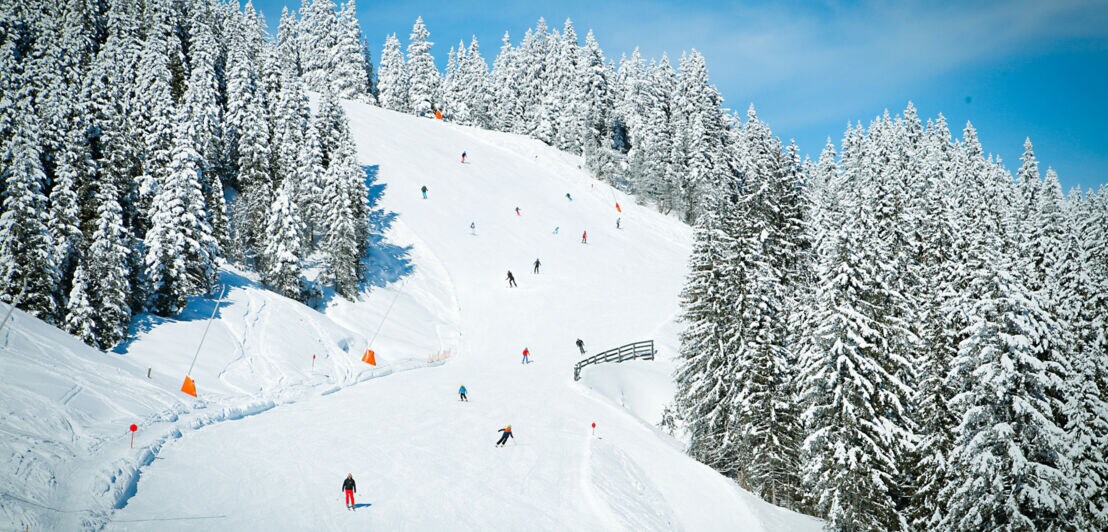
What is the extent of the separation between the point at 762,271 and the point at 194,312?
29047 mm

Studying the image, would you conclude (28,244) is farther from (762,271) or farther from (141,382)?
(762,271)

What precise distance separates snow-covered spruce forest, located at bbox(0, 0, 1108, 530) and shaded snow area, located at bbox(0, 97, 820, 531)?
9.55 ft

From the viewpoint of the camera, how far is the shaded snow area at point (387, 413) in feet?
51.0

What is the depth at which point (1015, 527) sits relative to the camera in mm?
17266

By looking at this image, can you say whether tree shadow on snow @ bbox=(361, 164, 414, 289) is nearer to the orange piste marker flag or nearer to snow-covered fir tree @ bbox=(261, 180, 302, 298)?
snow-covered fir tree @ bbox=(261, 180, 302, 298)

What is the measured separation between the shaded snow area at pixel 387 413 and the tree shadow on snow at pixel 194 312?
17 centimetres

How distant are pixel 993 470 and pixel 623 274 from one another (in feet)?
115

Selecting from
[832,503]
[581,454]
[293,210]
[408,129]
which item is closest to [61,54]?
[293,210]

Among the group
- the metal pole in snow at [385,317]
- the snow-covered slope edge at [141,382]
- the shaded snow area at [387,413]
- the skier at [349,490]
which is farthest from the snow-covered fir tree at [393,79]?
the skier at [349,490]

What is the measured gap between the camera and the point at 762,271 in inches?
1041

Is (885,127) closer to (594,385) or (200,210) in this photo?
Answer: (594,385)

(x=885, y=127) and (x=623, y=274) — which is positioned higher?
(x=885, y=127)

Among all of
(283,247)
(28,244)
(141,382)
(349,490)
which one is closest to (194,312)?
(283,247)

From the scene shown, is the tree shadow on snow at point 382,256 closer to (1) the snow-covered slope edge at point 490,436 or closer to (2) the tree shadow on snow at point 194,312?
(1) the snow-covered slope edge at point 490,436
